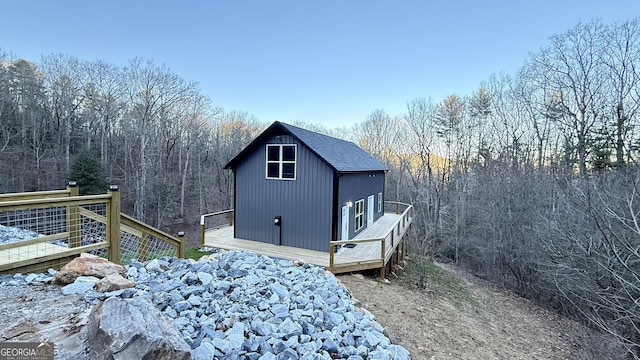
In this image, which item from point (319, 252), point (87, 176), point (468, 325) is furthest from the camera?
point (87, 176)

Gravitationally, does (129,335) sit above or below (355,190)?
below

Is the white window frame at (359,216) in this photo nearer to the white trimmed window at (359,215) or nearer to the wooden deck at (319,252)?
the white trimmed window at (359,215)

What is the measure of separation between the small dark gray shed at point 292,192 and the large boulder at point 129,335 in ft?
21.0

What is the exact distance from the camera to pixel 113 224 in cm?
412

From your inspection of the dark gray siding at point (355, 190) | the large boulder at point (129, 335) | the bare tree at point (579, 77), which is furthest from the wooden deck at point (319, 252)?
the bare tree at point (579, 77)

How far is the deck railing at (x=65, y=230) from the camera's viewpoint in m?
3.45

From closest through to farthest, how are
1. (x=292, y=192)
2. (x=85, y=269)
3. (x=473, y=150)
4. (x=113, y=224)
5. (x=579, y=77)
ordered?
(x=85, y=269) → (x=113, y=224) → (x=292, y=192) → (x=579, y=77) → (x=473, y=150)

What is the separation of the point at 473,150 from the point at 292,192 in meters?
14.0

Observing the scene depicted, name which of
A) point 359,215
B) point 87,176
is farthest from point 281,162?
point 87,176

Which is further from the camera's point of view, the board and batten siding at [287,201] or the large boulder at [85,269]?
the board and batten siding at [287,201]

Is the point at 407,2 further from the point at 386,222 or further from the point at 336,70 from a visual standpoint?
the point at 386,222

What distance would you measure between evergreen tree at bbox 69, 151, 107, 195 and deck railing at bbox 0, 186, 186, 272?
42.0ft

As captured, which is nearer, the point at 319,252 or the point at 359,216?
the point at 319,252

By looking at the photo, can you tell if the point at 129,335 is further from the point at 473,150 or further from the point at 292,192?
the point at 473,150
